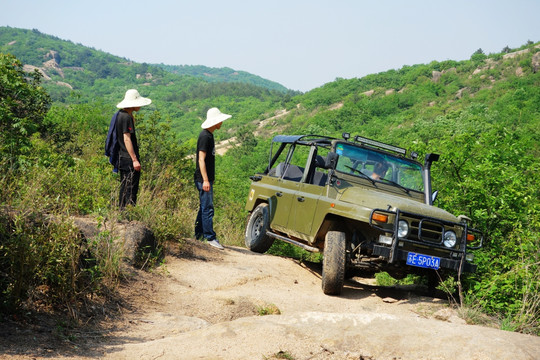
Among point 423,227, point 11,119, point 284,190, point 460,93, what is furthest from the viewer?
point 460,93

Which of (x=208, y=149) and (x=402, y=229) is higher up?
(x=208, y=149)

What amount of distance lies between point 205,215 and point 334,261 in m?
2.81

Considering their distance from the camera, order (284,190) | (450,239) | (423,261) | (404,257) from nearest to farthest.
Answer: (404,257) < (423,261) < (450,239) < (284,190)

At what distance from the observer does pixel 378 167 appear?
26.1 ft

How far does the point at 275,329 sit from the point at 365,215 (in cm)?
249

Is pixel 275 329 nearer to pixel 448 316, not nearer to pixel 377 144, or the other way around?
pixel 448 316

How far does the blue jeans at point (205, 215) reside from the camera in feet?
28.6

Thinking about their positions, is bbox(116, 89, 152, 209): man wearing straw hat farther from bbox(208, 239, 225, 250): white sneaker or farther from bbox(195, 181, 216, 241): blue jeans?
bbox(208, 239, 225, 250): white sneaker

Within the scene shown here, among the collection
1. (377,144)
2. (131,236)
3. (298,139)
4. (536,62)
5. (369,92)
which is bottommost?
(131,236)

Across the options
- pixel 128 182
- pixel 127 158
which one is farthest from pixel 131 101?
pixel 128 182

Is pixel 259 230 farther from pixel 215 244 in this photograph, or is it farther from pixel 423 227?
pixel 423 227

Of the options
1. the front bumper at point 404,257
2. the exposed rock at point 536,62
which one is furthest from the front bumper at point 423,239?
the exposed rock at point 536,62

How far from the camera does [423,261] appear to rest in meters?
6.54

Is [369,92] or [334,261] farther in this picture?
[369,92]
